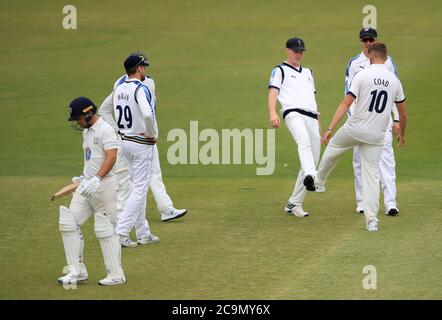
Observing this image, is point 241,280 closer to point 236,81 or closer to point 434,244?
point 434,244

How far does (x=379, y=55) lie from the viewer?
39.0ft

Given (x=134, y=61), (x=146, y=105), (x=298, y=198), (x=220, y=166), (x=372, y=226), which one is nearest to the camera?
(x=146, y=105)

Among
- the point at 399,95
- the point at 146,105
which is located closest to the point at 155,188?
the point at 146,105

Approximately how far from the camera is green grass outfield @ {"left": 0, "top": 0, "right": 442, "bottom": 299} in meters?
10.3

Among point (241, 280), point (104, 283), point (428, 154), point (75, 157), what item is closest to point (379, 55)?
point (241, 280)

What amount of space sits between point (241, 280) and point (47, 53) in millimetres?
15862

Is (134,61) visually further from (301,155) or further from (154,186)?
(301,155)

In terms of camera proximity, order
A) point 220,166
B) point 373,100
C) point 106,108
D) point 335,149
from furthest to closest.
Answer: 1. point 220,166
2. point 106,108
3. point 335,149
4. point 373,100

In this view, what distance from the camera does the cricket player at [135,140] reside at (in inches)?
452

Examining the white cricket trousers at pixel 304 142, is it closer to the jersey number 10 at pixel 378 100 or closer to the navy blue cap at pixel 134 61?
the jersey number 10 at pixel 378 100

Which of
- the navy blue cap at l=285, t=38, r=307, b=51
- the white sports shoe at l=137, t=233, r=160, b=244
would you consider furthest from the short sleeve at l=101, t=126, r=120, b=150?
the navy blue cap at l=285, t=38, r=307, b=51

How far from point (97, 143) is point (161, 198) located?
275 centimetres

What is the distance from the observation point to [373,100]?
39.1 feet

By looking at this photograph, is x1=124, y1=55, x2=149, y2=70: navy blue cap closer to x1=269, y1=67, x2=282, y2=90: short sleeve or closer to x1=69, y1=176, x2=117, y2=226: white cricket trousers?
x1=69, y1=176, x2=117, y2=226: white cricket trousers
